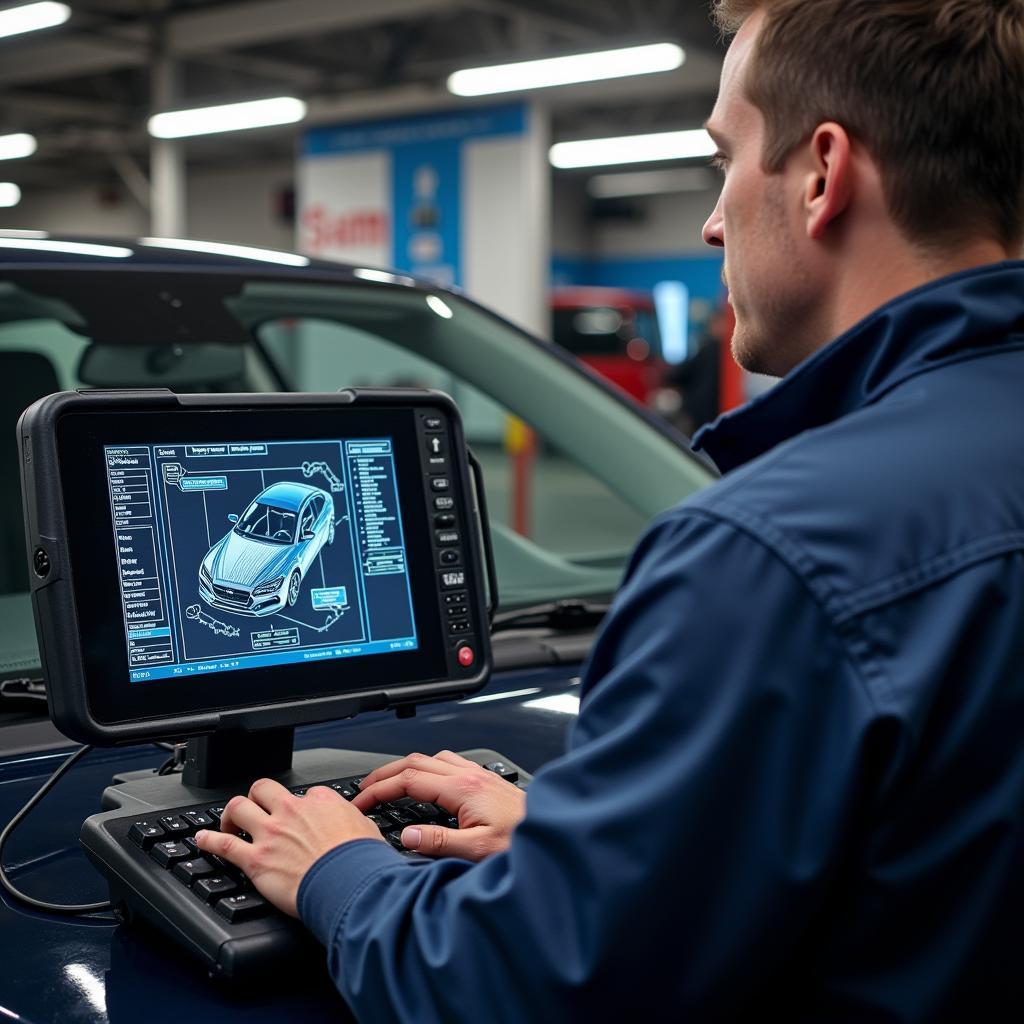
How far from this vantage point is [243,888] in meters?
1.06

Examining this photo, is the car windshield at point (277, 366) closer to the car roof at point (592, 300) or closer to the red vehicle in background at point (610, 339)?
the red vehicle in background at point (610, 339)

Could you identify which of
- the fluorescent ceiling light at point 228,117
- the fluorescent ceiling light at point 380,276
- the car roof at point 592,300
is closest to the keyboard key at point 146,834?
the fluorescent ceiling light at point 380,276

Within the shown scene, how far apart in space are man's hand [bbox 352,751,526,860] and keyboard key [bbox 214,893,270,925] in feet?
0.43

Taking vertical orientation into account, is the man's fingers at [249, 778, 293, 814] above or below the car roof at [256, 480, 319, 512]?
below

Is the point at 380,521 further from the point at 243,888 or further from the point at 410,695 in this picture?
the point at 243,888

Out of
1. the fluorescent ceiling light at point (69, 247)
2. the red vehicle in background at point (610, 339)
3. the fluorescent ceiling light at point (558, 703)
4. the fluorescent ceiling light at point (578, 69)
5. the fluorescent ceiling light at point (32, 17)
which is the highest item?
the fluorescent ceiling light at point (32, 17)

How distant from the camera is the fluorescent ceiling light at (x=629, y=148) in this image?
50.0 ft

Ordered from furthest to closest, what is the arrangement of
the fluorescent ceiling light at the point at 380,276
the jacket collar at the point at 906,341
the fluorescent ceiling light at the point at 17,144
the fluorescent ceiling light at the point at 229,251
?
the fluorescent ceiling light at the point at 17,144 → the fluorescent ceiling light at the point at 380,276 → the fluorescent ceiling light at the point at 229,251 → the jacket collar at the point at 906,341

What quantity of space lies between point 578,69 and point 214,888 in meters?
9.41

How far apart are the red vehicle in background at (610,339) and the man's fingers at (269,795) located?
14416mm

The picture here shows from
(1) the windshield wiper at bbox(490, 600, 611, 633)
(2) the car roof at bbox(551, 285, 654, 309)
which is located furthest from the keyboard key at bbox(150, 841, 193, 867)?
(2) the car roof at bbox(551, 285, 654, 309)

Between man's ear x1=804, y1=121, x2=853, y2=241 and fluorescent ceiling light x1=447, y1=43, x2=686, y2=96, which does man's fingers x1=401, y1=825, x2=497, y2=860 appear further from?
fluorescent ceiling light x1=447, y1=43, x2=686, y2=96

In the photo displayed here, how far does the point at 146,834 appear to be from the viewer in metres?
1.12

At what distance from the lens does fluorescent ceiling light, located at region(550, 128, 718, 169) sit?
15.3m
